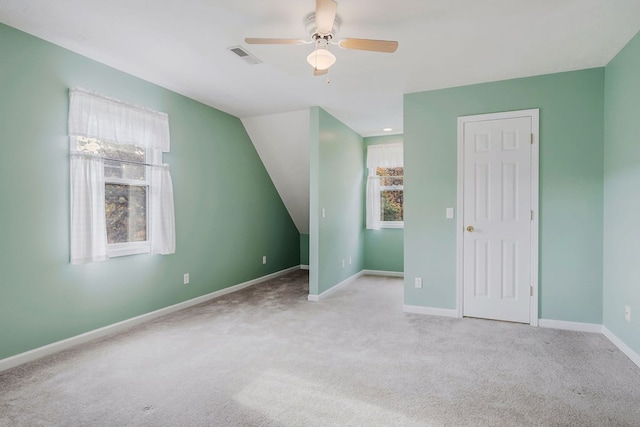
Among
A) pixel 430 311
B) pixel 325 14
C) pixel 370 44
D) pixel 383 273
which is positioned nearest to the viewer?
pixel 325 14

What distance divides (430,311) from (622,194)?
206 centimetres

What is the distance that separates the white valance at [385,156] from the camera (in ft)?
19.1

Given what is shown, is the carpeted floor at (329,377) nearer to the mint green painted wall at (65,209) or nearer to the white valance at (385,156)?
the mint green painted wall at (65,209)

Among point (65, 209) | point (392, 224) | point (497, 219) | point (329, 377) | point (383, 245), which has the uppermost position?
point (65, 209)

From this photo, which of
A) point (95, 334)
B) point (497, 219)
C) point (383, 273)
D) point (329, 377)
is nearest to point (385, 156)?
point (383, 273)

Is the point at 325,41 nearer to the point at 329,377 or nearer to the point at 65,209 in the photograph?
the point at 329,377

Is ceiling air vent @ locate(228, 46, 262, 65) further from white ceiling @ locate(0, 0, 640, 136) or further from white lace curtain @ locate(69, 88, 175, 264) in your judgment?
white lace curtain @ locate(69, 88, 175, 264)

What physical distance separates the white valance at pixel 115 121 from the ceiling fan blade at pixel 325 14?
2.18 meters

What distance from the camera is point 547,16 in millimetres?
2322

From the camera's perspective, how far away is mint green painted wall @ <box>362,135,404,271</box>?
5.98m

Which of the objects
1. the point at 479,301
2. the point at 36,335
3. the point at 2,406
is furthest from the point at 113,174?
the point at 479,301

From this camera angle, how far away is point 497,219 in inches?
140

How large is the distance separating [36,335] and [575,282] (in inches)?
187

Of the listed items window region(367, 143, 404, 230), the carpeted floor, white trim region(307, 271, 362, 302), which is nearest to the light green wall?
white trim region(307, 271, 362, 302)
